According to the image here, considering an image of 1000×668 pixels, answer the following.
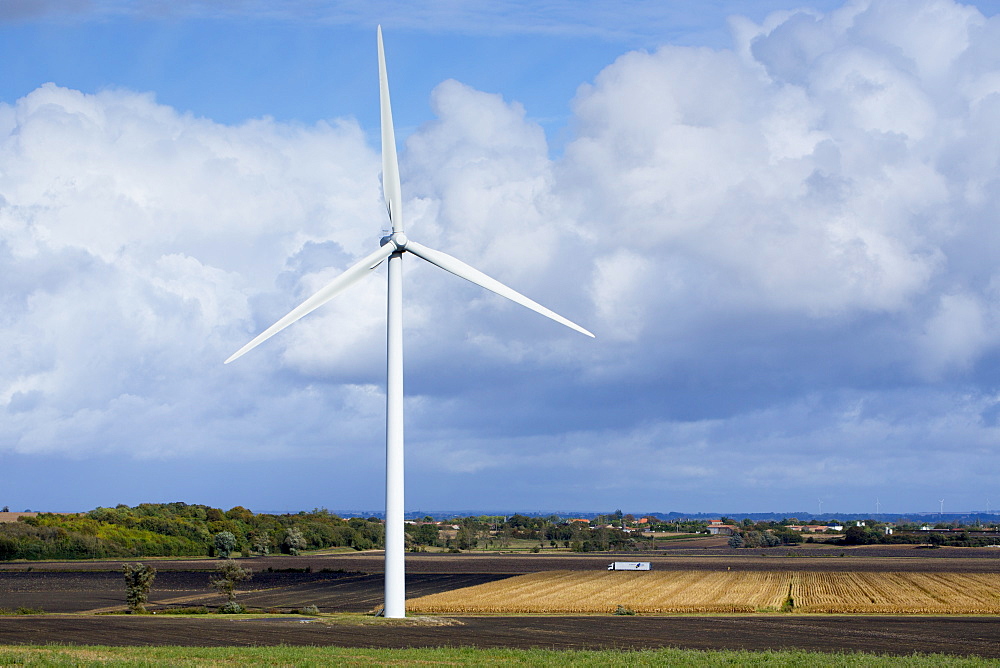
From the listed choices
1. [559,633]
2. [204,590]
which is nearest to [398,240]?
[559,633]

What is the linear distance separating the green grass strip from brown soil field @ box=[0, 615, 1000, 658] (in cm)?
401

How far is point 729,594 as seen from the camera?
81.2 metres

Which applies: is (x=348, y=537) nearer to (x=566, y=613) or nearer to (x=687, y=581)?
(x=687, y=581)

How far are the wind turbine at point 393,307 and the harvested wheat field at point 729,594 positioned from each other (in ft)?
50.1

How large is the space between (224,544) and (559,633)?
416ft

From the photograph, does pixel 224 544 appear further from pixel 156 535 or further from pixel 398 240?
pixel 398 240

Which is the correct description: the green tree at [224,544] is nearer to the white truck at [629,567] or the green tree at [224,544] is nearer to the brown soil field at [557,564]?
the brown soil field at [557,564]

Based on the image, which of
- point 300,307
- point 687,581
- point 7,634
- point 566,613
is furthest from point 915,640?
point 687,581

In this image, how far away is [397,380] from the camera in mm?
54062

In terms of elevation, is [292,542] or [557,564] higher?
[292,542]

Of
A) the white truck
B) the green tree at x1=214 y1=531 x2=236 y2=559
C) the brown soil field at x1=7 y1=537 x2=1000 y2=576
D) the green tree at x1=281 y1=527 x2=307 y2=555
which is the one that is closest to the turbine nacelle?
the brown soil field at x1=7 y1=537 x2=1000 y2=576

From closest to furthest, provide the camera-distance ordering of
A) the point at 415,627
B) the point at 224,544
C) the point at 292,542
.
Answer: the point at 415,627 < the point at 224,544 < the point at 292,542

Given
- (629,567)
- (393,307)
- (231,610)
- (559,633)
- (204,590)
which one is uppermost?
(393,307)

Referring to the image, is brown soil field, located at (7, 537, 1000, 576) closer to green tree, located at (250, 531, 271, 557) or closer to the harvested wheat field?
green tree, located at (250, 531, 271, 557)
